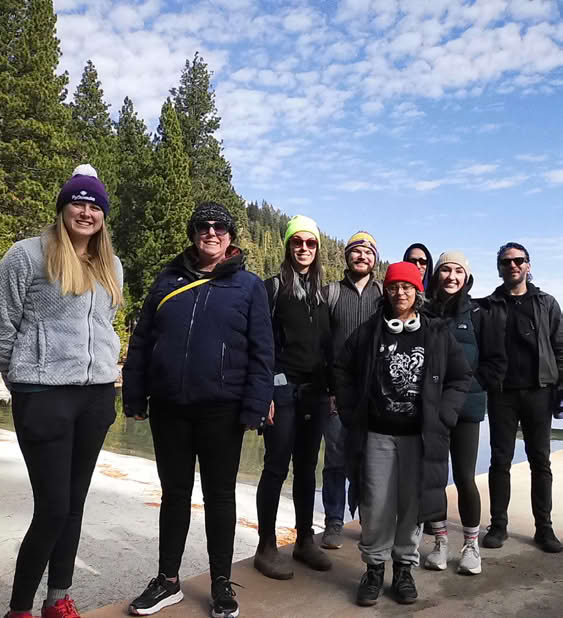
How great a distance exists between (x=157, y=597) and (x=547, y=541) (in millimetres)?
2675

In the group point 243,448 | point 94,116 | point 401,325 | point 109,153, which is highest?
point 94,116

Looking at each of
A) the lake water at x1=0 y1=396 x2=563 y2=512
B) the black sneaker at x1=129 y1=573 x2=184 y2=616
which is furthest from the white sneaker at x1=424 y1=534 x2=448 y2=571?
the lake water at x1=0 y1=396 x2=563 y2=512

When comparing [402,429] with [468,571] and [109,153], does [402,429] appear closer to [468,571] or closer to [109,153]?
[468,571]

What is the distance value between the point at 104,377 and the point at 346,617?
171cm

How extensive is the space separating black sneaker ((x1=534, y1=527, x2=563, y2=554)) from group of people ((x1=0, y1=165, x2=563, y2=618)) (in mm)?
17

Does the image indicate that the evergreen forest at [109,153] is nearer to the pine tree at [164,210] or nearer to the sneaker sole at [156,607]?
the pine tree at [164,210]

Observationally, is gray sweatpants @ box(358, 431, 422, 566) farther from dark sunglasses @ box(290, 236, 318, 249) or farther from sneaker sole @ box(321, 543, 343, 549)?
dark sunglasses @ box(290, 236, 318, 249)

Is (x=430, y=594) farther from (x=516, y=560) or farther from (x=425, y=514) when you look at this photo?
(x=516, y=560)

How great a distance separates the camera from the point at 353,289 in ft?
13.0

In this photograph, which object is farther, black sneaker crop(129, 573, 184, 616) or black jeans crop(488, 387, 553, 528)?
black jeans crop(488, 387, 553, 528)

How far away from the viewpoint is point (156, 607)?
2.95 meters

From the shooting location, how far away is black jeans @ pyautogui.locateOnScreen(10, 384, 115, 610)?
→ 8.51 ft

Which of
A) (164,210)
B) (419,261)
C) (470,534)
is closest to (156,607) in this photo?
(470,534)

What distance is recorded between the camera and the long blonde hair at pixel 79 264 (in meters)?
2.69
